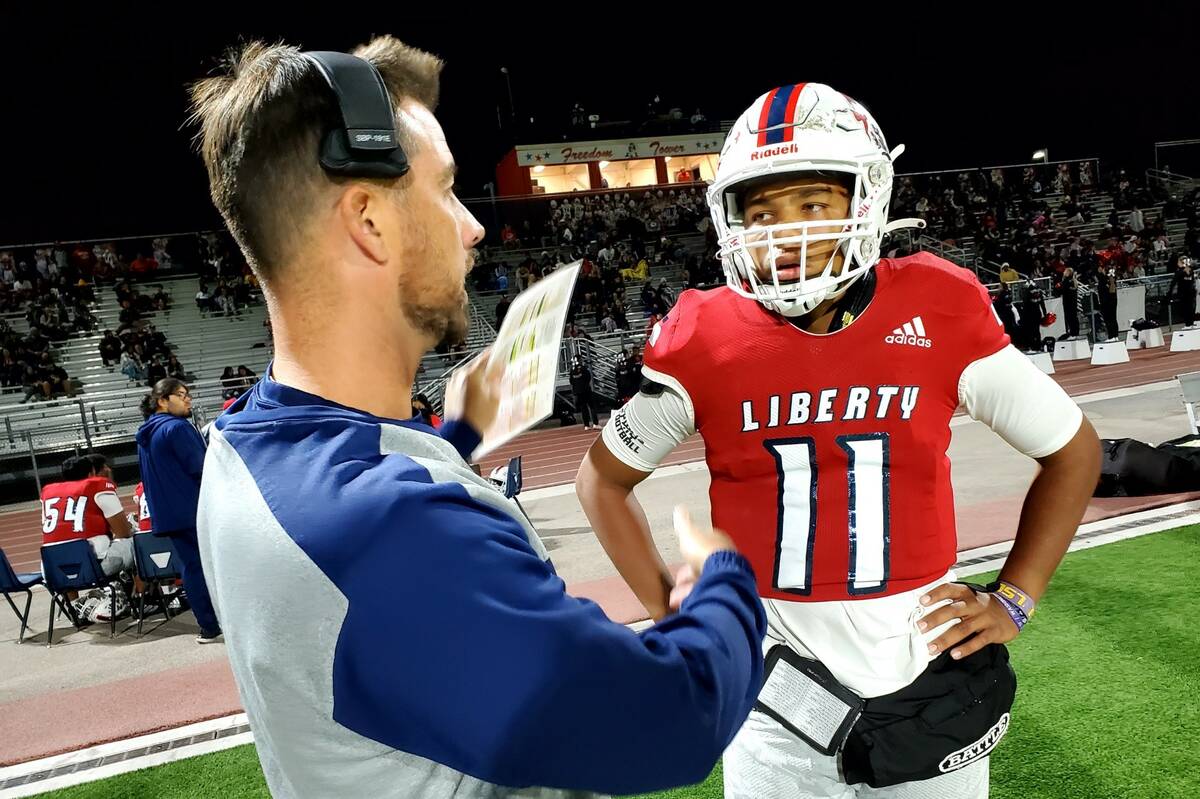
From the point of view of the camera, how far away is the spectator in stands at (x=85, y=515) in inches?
242

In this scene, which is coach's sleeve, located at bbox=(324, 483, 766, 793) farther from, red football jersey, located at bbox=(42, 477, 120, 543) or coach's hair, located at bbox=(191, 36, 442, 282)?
red football jersey, located at bbox=(42, 477, 120, 543)

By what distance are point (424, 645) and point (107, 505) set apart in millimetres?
6766

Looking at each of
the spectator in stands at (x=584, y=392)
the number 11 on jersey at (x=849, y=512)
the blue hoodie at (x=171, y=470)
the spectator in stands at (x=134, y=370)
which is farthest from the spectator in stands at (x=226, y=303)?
the number 11 on jersey at (x=849, y=512)

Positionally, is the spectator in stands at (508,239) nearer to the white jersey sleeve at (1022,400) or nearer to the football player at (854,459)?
the football player at (854,459)

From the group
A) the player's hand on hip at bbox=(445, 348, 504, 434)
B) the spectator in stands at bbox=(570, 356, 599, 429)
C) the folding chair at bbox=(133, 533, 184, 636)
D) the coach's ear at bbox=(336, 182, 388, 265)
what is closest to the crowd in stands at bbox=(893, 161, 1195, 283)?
the spectator in stands at bbox=(570, 356, 599, 429)

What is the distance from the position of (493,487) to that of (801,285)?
87 cm

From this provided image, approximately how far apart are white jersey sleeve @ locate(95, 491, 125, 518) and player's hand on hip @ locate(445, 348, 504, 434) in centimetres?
608

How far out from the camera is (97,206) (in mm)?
22969

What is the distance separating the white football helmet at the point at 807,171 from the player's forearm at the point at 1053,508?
60cm

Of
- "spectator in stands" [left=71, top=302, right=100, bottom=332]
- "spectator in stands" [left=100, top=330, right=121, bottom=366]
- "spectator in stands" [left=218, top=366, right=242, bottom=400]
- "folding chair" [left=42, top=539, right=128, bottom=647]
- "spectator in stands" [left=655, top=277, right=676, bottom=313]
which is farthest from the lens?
"spectator in stands" [left=655, top=277, right=676, bottom=313]

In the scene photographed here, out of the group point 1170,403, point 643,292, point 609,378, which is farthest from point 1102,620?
point 643,292

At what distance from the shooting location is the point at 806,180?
5.36ft

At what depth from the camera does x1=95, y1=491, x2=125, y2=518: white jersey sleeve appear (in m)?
6.18

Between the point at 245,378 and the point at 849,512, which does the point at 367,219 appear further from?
the point at 245,378
